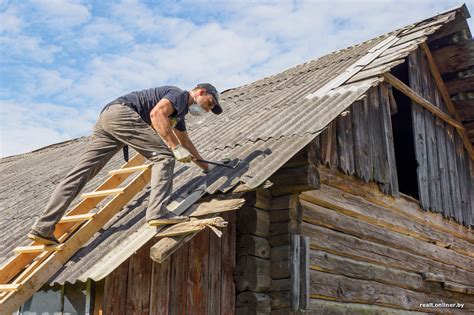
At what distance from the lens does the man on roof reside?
201 inches

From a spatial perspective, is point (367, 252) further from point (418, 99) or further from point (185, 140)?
point (185, 140)

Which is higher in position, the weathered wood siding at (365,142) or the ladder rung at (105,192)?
the weathered wood siding at (365,142)

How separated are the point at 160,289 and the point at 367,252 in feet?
11.3

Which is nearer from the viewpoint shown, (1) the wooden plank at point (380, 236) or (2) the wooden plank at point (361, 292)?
(2) the wooden plank at point (361, 292)

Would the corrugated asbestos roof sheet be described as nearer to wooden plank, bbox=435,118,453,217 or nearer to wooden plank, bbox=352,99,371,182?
wooden plank, bbox=352,99,371,182

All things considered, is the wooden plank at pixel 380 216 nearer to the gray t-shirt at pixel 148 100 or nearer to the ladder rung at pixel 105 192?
the gray t-shirt at pixel 148 100

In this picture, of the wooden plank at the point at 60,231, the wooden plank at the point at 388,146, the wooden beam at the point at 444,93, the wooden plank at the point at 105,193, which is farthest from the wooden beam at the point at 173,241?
the wooden beam at the point at 444,93

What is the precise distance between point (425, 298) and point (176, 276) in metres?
4.96

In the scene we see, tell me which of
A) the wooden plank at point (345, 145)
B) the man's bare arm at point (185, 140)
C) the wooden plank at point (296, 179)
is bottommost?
the wooden plank at point (296, 179)

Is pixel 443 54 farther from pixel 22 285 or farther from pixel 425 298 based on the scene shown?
pixel 22 285

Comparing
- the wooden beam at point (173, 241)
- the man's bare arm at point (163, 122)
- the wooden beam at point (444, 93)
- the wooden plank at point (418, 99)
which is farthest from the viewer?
the wooden beam at point (444, 93)

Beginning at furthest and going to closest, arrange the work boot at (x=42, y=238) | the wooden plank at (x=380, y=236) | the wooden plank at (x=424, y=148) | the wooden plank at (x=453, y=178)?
the wooden plank at (x=453, y=178) < the wooden plank at (x=424, y=148) < the wooden plank at (x=380, y=236) < the work boot at (x=42, y=238)

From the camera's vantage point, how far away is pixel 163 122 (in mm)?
5246

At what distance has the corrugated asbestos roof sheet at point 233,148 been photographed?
526cm
